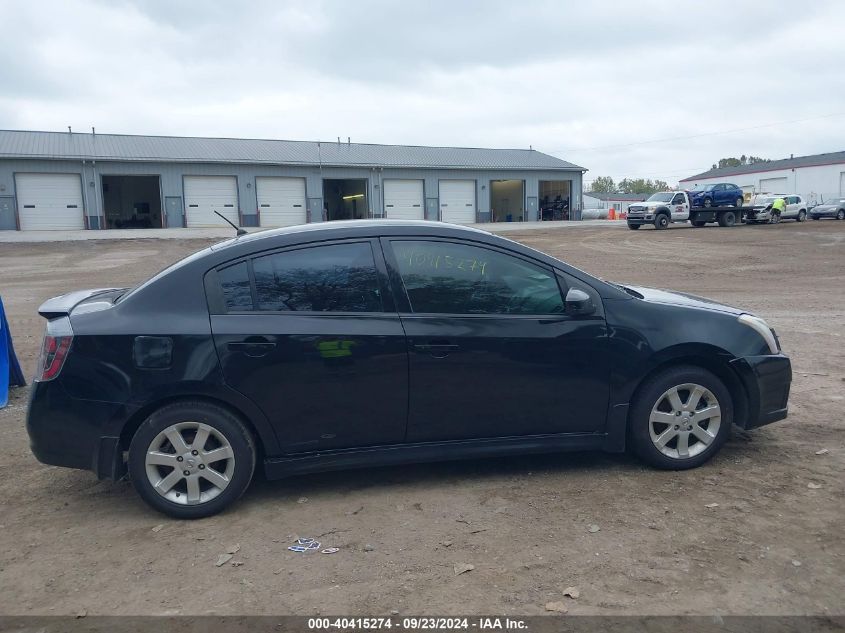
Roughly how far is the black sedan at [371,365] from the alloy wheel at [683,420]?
0.01 meters

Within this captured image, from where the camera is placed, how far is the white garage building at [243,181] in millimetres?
38156

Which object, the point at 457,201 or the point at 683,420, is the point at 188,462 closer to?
the point at 683,420

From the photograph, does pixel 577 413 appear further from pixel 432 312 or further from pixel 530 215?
pixel 530 215

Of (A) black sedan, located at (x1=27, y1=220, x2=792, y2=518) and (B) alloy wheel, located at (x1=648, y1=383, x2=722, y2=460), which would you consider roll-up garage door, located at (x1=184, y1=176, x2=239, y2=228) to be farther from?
(B) alloy wheel, located at (x1=648, y1=383, x2=722, y2=460)

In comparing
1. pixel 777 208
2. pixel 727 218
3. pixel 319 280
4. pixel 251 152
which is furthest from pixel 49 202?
pixel 777 208

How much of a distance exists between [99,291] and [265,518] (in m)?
2.25

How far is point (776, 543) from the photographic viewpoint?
3.55m

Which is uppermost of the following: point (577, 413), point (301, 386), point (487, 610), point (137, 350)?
point (137, 350)

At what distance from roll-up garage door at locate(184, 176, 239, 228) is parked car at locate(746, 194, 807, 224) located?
2983 centimetres

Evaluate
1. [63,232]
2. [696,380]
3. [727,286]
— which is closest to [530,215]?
[63,232]

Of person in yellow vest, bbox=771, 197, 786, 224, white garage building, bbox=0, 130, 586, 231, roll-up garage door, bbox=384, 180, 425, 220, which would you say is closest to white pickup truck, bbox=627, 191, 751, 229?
person in yellow vest, bbox=771, 197, 786, 224

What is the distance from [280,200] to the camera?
43.6 m

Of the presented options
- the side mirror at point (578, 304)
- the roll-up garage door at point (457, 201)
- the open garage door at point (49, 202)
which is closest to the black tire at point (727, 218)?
the roll-up garage door at point (457, 201)

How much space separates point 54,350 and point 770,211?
4128 cm
